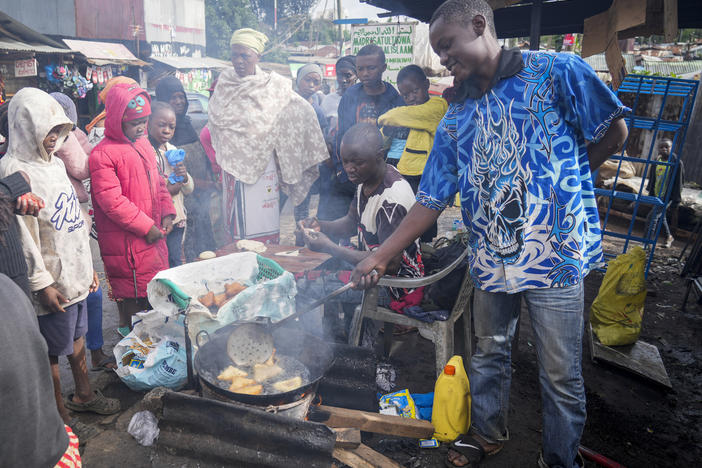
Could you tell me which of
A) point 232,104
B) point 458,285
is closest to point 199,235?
point 232,104

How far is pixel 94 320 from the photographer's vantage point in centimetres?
351

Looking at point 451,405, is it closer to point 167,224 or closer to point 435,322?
point 435,322

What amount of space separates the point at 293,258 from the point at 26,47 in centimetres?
990

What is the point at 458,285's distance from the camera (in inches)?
124

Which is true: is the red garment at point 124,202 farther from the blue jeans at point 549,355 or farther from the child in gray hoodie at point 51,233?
the blue jeans at point 549,355

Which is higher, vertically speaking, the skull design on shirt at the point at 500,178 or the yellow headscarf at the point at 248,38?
the yellow headscarf at the point at 248,38

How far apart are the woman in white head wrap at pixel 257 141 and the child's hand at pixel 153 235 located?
1.42 metres

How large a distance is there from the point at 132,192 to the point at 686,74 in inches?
711

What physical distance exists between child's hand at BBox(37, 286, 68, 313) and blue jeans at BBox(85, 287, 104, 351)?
0.81 metres

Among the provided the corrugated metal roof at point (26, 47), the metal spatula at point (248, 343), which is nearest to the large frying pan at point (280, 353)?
the metal spatula at point (248, 343)

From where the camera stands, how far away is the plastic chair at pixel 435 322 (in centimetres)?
297

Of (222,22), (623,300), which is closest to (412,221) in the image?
(623,300)

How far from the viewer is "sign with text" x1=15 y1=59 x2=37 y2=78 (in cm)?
1017

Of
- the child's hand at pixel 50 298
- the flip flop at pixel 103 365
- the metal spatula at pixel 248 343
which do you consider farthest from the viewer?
the flip flop at pixel 103 365
